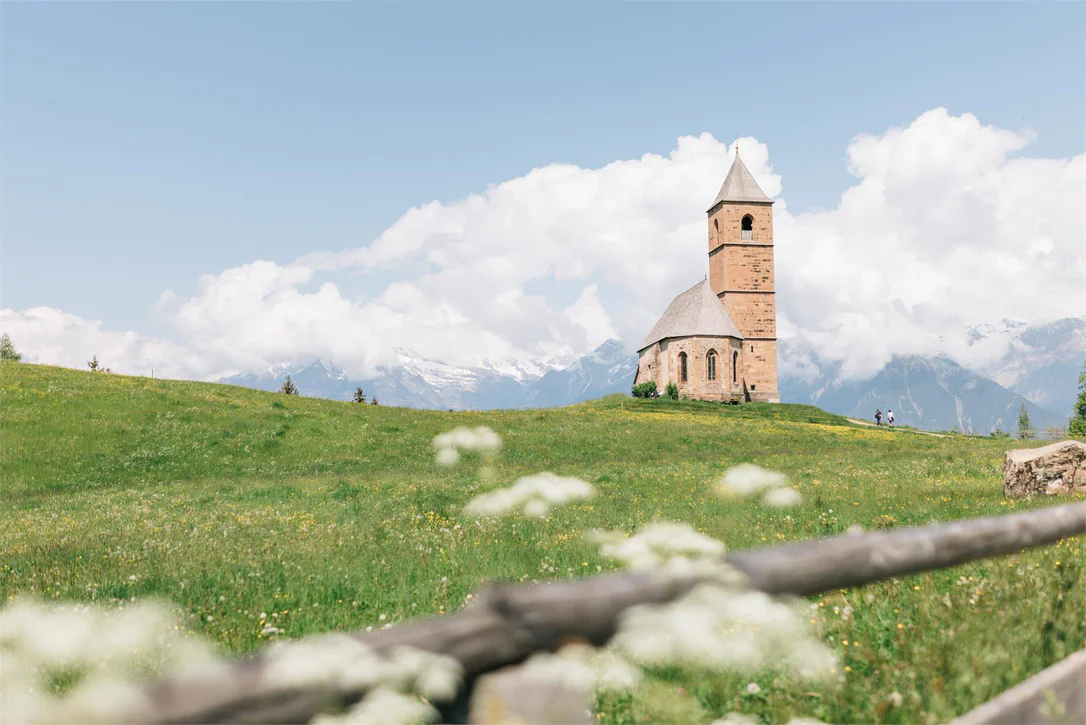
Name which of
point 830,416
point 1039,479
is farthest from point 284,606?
point 830,416

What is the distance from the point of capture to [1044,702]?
153 inches

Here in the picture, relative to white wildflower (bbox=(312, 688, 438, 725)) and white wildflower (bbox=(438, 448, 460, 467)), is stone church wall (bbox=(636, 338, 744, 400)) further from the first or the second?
white wildflower (bbox=(312, 688, 438, 725))

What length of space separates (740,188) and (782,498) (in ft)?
283

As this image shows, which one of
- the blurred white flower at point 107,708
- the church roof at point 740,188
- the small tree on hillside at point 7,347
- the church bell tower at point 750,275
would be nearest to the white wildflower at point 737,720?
the blurred white flower at point 107,708

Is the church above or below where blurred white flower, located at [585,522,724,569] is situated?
above

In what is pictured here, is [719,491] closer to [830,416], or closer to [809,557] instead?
[809,557]

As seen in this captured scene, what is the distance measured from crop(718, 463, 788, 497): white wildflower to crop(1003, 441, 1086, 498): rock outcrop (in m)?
5.34

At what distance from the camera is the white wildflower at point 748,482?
55.4 feet

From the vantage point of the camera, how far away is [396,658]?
101 inches

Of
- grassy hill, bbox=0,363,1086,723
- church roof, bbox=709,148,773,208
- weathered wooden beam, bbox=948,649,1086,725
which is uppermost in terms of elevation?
church roof, bbox=709,148,773,208

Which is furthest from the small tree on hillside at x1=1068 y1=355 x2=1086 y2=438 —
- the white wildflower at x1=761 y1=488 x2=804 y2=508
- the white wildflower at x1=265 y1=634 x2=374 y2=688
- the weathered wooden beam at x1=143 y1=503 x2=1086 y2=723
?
the white wildflower at x1=265 y1=634 x2=374 y2=688

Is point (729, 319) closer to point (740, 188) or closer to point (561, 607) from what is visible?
point (740, 188)

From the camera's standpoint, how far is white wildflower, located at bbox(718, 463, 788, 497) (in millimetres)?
16888

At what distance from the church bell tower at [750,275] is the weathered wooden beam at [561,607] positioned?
288 ft
